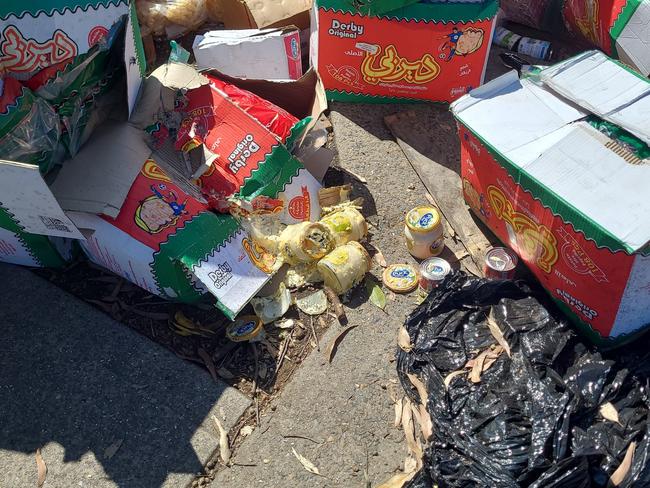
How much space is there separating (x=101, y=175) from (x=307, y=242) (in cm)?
120

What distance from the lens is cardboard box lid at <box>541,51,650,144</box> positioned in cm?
342

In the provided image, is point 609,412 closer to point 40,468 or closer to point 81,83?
point 40,468

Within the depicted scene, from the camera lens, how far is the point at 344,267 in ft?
12.4

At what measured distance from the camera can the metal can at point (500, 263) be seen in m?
3.71

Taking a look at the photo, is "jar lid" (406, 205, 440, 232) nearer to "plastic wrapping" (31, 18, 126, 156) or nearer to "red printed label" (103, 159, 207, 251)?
"red printed label" (103, 159, 207, 251)

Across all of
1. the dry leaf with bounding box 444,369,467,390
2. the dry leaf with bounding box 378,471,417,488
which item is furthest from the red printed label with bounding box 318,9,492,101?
the dry leaf with bounding box 378,471,417,488

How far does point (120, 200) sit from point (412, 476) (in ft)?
6.74

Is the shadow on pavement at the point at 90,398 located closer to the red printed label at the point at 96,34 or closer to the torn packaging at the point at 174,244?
the torn packaging at the point at 174,244

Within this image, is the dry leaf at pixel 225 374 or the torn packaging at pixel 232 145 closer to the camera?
the dry leaf at pixel 225 374

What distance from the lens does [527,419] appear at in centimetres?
312

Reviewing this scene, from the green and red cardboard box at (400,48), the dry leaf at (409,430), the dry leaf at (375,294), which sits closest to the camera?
the dry leaf at (409,430)

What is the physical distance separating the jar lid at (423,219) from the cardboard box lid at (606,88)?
0.97 meters

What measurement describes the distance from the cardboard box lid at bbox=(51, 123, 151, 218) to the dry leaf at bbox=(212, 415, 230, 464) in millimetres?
1243

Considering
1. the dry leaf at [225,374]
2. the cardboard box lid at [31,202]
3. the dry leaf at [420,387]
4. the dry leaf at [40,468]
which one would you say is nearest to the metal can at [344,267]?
the dry leaf at [420,387]
